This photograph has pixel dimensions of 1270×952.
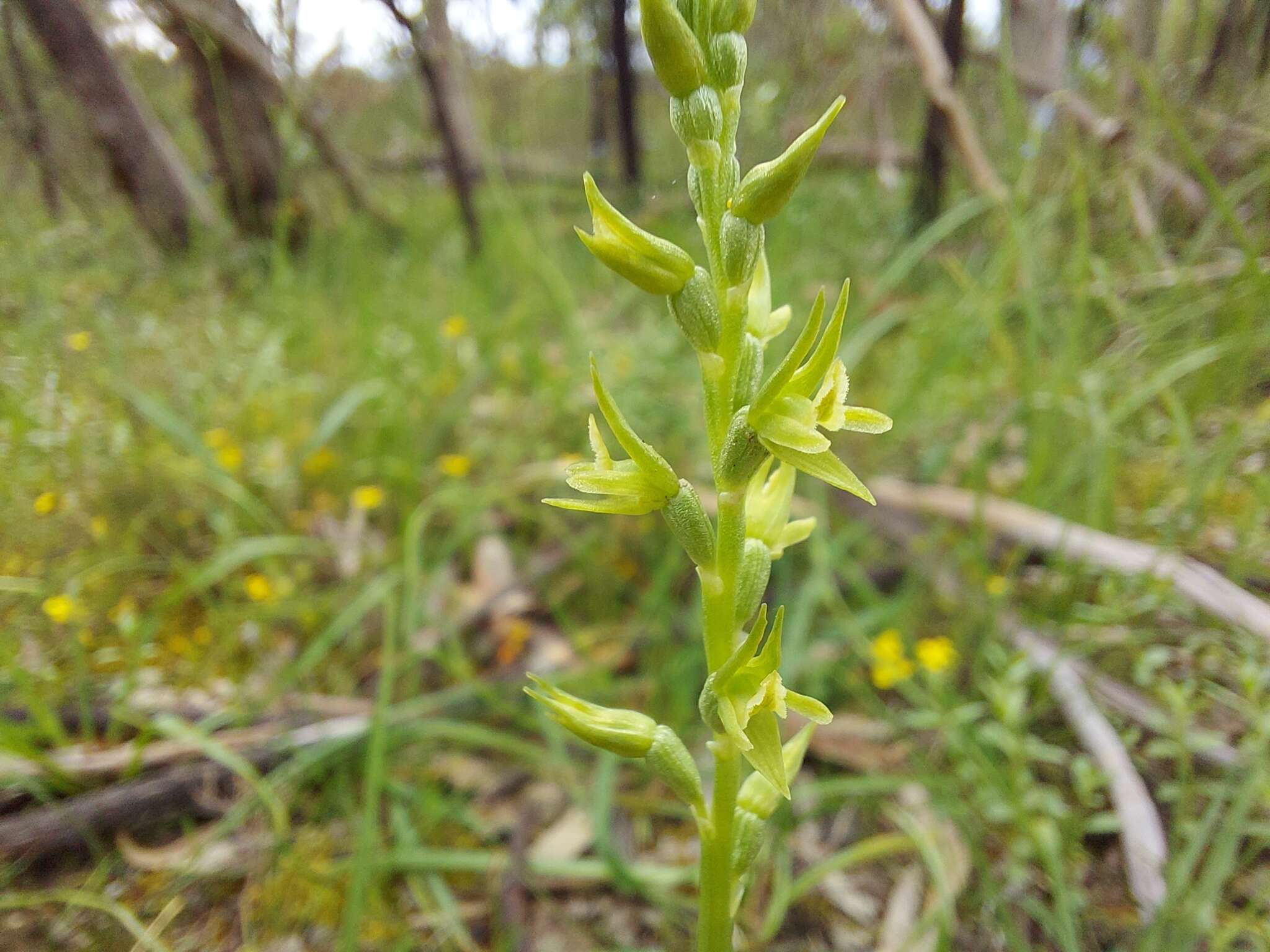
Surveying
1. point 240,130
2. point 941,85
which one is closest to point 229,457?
point 240,130

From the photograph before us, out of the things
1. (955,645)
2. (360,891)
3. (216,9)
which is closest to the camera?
(360,891)

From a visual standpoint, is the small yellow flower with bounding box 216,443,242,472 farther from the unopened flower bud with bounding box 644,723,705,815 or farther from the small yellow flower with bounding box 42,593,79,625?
the unopened flower bud with bounding box 644,723,705,815

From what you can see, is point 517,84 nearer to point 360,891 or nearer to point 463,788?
point 463,788

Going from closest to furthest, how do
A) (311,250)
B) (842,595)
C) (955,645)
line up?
(955,645) → (842,595) → (311,250)

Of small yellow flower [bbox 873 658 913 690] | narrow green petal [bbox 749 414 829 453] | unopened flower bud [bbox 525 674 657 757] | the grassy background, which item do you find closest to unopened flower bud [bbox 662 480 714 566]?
narrow green petal [bbox 749 414 829 453]

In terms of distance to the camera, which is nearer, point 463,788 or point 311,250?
point 463,788

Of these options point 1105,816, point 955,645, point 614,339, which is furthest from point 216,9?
point 1105,816

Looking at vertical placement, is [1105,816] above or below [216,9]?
below

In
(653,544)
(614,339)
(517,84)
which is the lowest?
(653,544)
